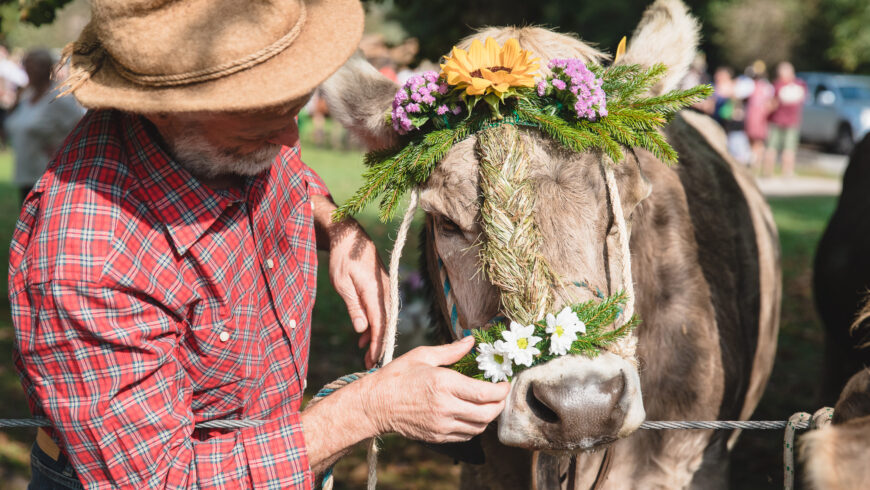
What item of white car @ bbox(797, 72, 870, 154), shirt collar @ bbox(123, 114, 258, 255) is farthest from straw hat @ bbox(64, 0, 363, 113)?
white car @ bbox(797, 72, 870, 154)

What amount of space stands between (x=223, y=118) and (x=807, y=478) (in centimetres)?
153

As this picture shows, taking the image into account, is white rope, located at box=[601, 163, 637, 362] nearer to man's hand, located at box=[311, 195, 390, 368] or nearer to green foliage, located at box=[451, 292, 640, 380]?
green foliage, located at box=[451, 292, 640, 380]

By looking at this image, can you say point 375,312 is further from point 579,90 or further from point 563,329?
point 579,90

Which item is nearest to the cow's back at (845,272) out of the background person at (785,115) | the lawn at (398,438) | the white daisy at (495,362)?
the lawn at (398,438)

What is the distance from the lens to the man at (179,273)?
1.83 metres

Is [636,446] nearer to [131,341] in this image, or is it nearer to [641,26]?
[641,26]

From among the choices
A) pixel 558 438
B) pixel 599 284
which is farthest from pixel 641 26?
pixel 558 438

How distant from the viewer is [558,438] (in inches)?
82.8

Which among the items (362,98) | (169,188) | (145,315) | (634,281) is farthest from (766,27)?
(145,315)

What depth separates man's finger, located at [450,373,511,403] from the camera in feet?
6.51

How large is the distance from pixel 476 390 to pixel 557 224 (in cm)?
62

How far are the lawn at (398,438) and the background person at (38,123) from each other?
56.4 inches

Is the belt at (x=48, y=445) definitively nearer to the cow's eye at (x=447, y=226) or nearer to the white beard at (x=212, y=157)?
the white beard at (x=212, y=157)

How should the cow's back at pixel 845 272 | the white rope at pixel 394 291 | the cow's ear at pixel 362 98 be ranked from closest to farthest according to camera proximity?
the white rope at pixel 394 291 < the cow's ear at pixel 362 98 < the cow's back at pixel 845 272
